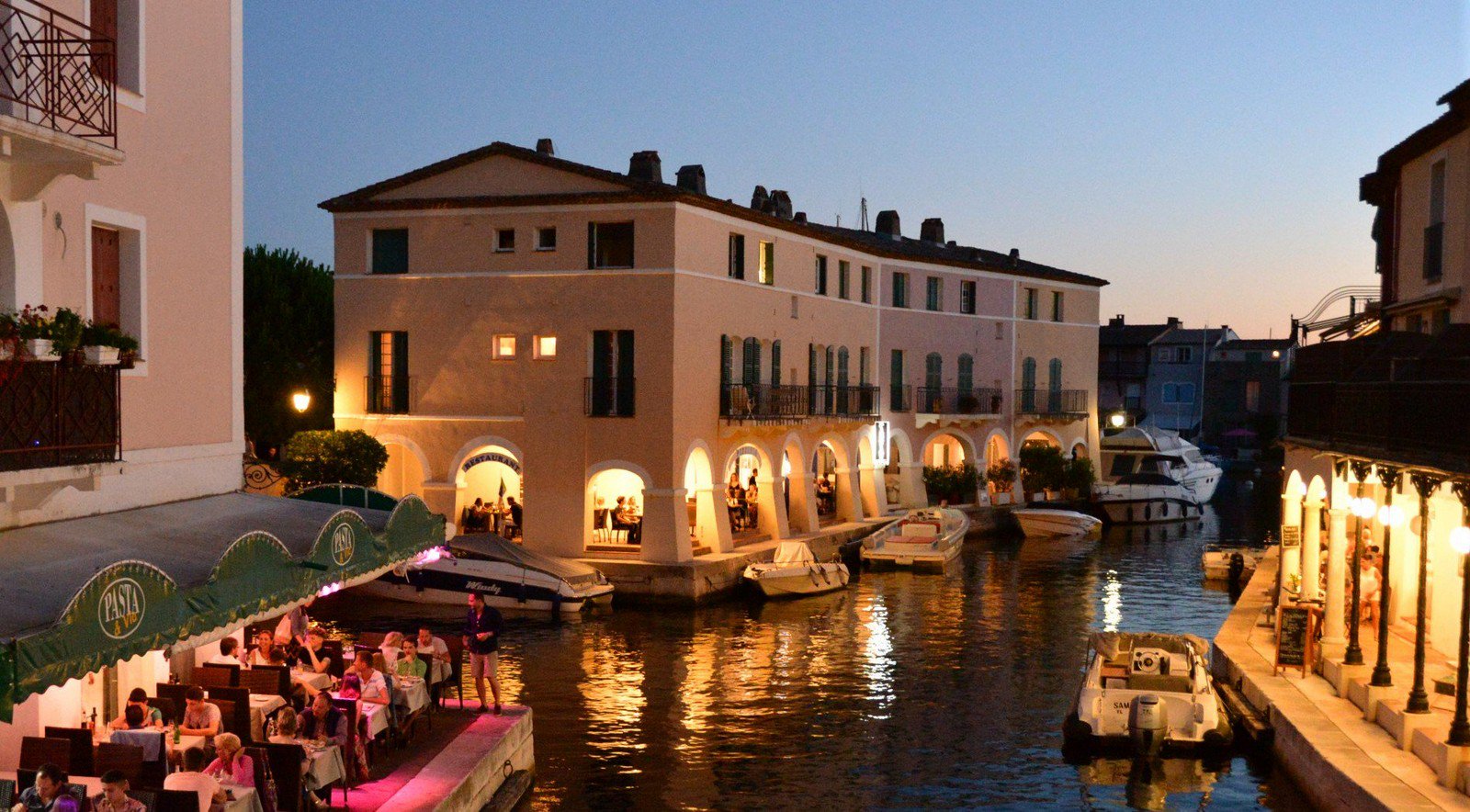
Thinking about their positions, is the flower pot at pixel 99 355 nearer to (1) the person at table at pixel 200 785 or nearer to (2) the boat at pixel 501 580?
(1) the person at table at pixel 200 785

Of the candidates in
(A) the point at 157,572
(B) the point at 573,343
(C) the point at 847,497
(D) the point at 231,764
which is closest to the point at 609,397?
(B) the point at 573,343

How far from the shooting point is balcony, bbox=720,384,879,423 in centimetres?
4003

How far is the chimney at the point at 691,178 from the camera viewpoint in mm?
42250

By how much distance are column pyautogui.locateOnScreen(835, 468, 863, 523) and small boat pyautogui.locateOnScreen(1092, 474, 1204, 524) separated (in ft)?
46.6

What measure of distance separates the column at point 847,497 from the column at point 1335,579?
28.0 metres

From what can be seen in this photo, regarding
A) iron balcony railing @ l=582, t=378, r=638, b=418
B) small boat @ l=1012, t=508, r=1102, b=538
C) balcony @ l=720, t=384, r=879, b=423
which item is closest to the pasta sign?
iron balcony railing @ l=582, t=378, r=638, b=418

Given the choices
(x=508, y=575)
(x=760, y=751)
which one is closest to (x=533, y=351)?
(x=508, y=575)

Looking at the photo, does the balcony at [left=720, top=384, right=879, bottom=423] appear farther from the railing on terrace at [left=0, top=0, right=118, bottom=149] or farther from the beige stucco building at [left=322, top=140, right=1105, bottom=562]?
the railing on terrace at [left=0, top=0, right=118, bottom=149]

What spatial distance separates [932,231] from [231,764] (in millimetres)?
56711

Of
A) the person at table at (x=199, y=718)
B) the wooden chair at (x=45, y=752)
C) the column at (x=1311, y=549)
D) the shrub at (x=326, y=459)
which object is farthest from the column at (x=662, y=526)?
the wooden chair at (x=45, y=752)

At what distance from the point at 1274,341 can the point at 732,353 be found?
77.7 meters

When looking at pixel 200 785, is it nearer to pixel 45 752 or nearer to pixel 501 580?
pixel 45 752

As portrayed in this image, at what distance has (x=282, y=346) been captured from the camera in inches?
2018

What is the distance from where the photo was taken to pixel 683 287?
120 ft
